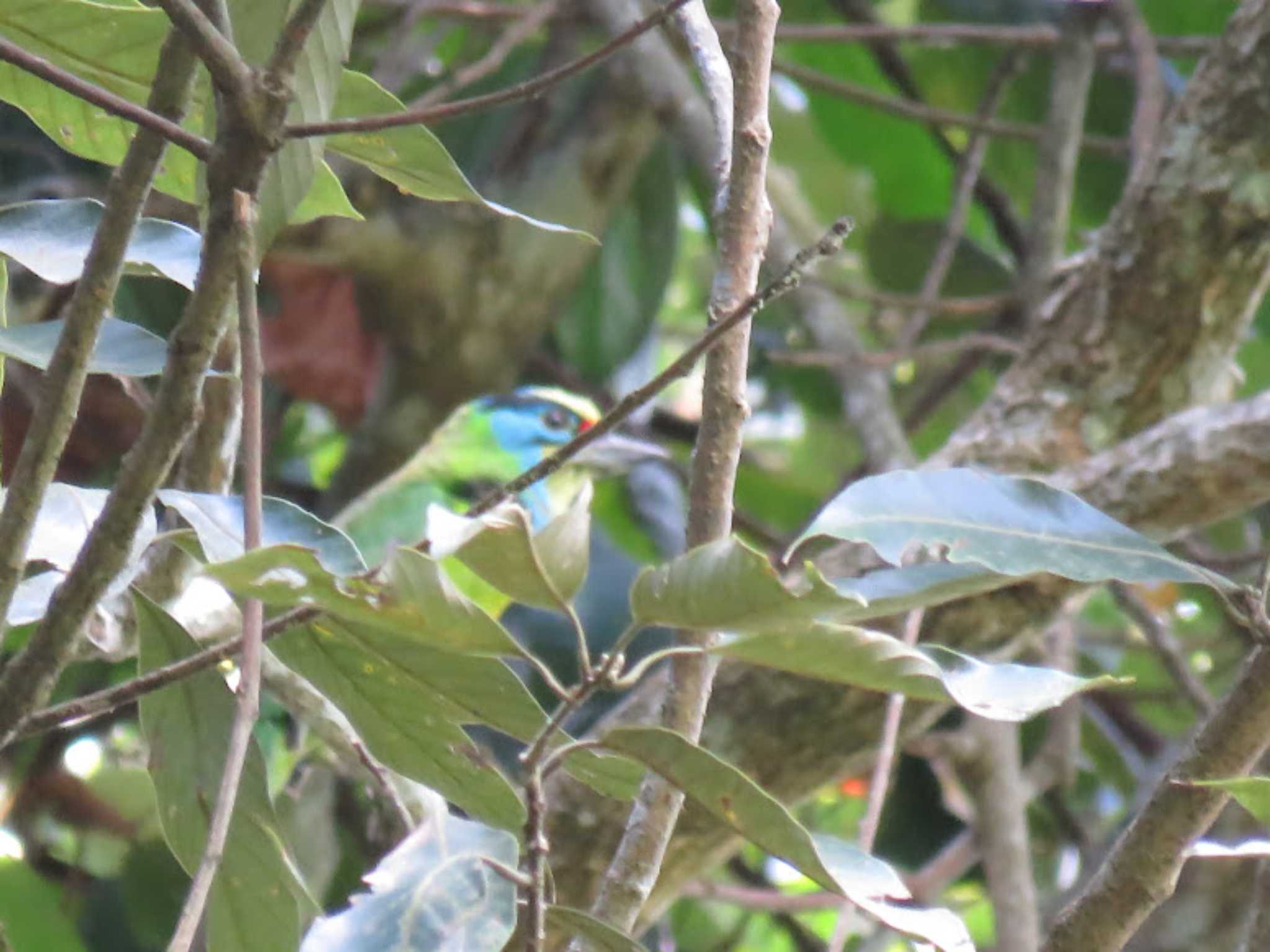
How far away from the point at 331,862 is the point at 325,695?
151 centimetres

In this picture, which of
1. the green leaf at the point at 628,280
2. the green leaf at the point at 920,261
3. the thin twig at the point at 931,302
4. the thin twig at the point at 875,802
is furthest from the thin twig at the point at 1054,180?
the thin twig at the point at 875,802

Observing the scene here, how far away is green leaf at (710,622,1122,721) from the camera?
769mm

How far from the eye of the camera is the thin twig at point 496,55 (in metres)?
2.52

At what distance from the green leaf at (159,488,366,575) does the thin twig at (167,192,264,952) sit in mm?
49

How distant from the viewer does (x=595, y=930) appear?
34.0 inches

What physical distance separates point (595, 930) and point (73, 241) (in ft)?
1.66

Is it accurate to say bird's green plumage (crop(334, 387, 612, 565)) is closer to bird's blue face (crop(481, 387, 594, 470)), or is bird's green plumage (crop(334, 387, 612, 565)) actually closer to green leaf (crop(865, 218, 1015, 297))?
bird's blue face (crop(481, 387, 594, 470))

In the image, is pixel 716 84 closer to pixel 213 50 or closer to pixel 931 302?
pixel 213 50

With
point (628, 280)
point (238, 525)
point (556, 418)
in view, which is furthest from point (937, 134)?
point (238, 525)

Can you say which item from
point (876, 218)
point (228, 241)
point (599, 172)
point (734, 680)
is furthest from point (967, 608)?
point (876, 218)

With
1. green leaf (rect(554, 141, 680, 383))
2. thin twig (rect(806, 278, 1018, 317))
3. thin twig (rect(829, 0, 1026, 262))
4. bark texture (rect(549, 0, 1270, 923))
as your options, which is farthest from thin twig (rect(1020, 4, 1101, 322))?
green leaf (rect(554, 141, 680, 383))

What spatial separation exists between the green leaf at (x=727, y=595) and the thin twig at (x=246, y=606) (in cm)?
18

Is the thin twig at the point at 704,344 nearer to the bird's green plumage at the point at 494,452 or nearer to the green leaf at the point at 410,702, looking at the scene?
the green leaf at the point at 410,702

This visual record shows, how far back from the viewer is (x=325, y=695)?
98 cm
